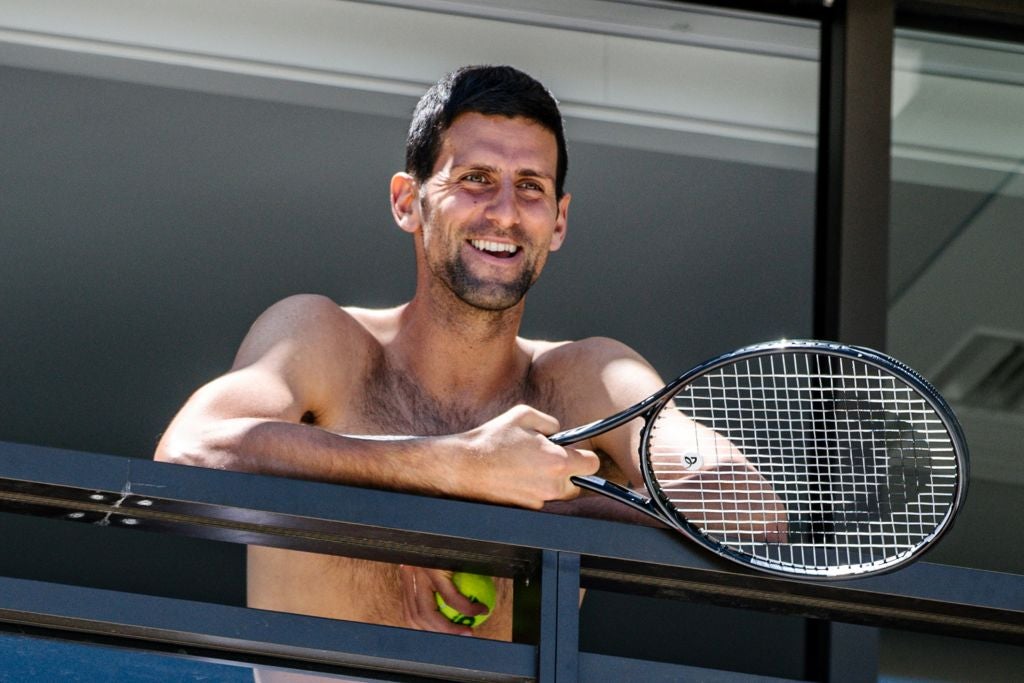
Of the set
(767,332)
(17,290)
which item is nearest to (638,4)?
(767,332)

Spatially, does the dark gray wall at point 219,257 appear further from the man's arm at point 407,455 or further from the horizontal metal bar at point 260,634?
the horizontal metal bar at point 260,634

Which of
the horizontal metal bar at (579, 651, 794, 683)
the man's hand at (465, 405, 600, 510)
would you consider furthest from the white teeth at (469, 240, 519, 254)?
the horizontal metal bar at (579, 651, 794, 683)

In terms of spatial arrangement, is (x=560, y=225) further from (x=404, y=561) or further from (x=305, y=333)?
(x=404, y=561)

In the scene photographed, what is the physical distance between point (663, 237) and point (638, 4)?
67 centimetres

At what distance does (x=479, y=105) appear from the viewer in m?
2.40

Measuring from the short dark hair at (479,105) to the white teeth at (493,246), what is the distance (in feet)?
0.49

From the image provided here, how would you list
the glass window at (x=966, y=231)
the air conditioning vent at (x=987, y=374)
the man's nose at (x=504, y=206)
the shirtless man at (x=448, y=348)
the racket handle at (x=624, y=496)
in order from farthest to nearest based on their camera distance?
1. the air conditioning vent at (x=987, y=374)
2. the glass window at (x=966, y=231)
3. the man's nose at (x=504, y=206)
4. the shirtless man at (x=448, y=348)
5. the racket handle at (x=624, y=496)

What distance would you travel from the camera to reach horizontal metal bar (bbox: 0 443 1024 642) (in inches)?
57.9

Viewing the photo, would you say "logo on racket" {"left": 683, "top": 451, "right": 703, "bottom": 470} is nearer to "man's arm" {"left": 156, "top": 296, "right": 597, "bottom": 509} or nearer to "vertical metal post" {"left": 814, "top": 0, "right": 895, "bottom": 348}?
"man's arm" {"left": 156, "top": 296, "right": 597, "bottom": 509}

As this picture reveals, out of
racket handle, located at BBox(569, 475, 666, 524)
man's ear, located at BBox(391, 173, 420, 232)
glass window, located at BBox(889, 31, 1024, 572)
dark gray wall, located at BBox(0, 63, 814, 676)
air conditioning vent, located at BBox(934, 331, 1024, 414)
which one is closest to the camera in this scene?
racket handle, located at BBox(569, 475, 666, 524)

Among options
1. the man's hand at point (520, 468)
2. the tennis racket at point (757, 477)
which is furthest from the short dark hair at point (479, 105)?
the man's hand at point (520, 468)

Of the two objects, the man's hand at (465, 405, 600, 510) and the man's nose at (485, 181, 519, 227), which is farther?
the man's nose at (485, 181, 519, 227)

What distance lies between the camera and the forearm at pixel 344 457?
1.57 m

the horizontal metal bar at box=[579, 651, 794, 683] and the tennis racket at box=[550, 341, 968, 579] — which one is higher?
the tennis racket at box=[550, 341, 968, 579]
